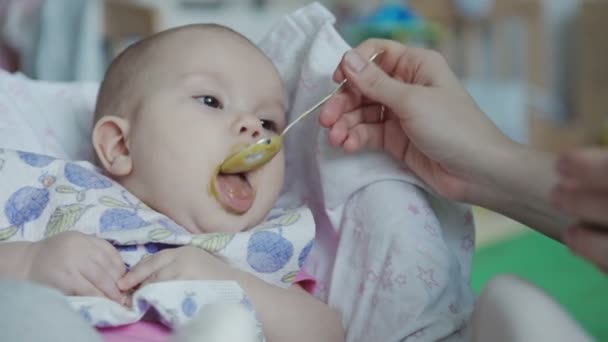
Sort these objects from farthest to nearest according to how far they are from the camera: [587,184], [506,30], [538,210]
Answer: [506,30] → [538,210] → [587,184]

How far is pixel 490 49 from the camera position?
3791 millimetres

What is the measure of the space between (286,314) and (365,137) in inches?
10.2

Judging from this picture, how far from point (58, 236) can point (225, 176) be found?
0.68ft

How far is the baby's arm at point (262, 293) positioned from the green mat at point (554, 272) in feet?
2.87

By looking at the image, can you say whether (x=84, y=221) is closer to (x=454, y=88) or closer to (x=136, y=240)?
(x=136, y=240)

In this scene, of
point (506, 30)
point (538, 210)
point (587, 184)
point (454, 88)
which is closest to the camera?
point (587, 184)

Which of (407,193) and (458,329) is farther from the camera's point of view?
(407,193)

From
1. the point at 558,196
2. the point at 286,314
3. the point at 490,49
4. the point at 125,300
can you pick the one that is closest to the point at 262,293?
the point at 286,314

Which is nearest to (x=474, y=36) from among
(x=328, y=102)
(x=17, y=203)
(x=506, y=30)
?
(x=506, y=30)

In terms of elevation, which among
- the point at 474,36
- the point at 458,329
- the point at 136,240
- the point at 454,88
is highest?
the point at 454,88

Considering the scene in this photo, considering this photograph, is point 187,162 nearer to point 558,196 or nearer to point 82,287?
point 82,287

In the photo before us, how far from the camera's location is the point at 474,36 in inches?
147

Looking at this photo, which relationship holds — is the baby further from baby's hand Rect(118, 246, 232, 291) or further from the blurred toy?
the blurred toy

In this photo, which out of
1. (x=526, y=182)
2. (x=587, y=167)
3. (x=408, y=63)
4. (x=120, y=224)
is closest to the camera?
(x=587, y=167)
